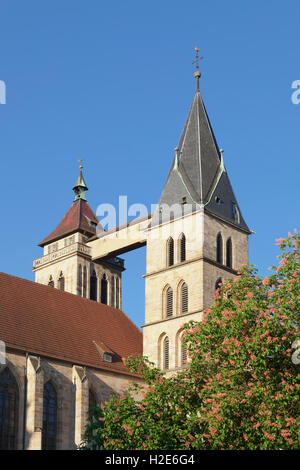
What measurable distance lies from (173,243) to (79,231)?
13202 mm

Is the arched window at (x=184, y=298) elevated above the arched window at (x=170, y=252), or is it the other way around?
the arched window at (x=170, y=252)

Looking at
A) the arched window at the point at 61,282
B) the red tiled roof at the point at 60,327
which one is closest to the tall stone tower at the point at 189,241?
the red tiled roof at the point at 60,327

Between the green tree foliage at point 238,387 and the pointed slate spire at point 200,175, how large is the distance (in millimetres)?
22063

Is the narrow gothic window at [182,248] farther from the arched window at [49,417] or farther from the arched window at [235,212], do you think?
the arched window at [49,417]

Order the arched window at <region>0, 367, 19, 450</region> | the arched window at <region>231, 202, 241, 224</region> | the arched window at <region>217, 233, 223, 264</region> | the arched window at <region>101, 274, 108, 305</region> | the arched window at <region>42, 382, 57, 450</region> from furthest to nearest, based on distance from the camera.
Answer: the arched window at <region>101, 274, 108, 305</region>, the arched window at <region>231, 202, 241, 224</region>, the arched window at <region>217, 233, 223, 264</region>, the arched window at <region>42, 382, 57, 450</region>, the arched window at <region>0, 367, 19, 450</region>

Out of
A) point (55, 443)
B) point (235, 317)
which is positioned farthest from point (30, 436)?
point (235, 317)

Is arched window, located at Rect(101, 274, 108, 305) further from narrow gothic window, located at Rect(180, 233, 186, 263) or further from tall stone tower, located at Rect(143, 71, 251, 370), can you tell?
narrow gothic window, located at Rect(180, 233, 186, 263)

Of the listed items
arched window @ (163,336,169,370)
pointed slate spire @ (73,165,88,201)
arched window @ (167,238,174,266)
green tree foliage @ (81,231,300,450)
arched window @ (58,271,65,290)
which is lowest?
green tree foliage @ (81,231,300,450)

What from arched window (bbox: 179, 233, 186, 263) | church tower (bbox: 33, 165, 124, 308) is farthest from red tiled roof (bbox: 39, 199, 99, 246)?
arched window (bbox: 179, 233, 186, 263)

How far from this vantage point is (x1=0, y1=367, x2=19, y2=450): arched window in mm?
41000

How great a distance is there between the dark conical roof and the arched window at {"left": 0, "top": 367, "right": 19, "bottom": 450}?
15.0m

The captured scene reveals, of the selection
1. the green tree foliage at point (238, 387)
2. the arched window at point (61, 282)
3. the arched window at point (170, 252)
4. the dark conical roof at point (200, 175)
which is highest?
the dark conical roof at point (200, 175)

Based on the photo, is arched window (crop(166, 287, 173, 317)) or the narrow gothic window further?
the narrow gothic window

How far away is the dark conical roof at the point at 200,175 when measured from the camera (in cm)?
5147
